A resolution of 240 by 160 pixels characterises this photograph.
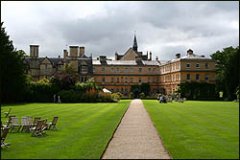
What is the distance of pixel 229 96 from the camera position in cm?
7531

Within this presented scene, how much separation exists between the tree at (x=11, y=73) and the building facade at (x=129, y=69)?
34.0m

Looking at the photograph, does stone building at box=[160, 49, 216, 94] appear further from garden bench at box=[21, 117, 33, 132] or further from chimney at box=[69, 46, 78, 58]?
Answer: garden bench at box=[21, 117, 33, 132]

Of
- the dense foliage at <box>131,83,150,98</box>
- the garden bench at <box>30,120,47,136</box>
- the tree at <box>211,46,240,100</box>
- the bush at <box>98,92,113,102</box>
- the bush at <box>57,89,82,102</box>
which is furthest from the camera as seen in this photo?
the dense foliage at <box>131,83,150,98</box>

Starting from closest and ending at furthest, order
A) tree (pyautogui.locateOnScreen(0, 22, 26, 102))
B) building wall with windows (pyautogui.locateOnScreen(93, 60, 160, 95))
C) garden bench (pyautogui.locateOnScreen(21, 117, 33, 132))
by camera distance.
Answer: garden bench (pyautogui.locateOnScreen(21, 117, 33, 132))
tree (pyautogui.locateOnScreen(0, 22, 26, 102))
building wall with windows (pyautogui.locateOnScreen(93, 60, 160, 95))

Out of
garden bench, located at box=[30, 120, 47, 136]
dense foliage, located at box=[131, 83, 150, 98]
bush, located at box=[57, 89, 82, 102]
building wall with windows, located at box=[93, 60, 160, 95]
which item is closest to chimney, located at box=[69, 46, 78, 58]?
building wall with windows, located at box=[93, 60, 160, 95]

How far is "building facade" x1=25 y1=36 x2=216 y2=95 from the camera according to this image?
9656 cm

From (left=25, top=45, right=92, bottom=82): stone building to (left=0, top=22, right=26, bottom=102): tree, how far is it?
38610 millimetres

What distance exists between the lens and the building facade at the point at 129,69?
9656cm

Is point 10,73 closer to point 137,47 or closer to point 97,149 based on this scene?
point 97,149

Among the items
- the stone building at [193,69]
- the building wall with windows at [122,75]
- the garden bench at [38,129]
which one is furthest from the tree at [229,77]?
the garden bench at [38,129]

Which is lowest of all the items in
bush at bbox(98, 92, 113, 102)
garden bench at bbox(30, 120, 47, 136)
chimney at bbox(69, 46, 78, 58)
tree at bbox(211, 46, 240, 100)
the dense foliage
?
garden bench at bbox(30, 120, 47, 136)

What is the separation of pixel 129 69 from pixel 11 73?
5973cm

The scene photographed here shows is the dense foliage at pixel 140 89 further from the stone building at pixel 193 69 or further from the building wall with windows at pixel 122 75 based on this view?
the stone building at pixel 193 69

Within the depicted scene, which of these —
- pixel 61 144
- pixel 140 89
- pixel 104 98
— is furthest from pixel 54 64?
pixel 61 144
